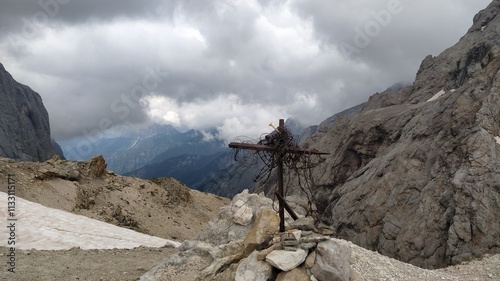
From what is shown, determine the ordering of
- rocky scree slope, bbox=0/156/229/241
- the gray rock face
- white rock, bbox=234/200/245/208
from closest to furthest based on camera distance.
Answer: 1. white rock, bbox=234/200/245/208
2. rocky scree slope, bbox=0/156/229/241
3. the gray rock face

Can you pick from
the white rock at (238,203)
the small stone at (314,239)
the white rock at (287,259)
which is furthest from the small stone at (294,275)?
the white rock at (238,203)

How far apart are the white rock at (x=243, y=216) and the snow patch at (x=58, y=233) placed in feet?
29.0

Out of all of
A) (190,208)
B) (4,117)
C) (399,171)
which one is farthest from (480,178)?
(4,117)

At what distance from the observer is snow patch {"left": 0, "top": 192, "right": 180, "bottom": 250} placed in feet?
74.0

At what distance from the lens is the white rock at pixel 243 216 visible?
20.5m

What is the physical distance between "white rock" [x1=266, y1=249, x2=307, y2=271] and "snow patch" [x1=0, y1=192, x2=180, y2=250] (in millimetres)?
16733

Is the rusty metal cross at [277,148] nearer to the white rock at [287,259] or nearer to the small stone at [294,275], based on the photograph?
the white rock at [287,259]

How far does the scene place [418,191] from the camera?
30016mm

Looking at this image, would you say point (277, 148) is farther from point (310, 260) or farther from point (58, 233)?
point (58, 233)

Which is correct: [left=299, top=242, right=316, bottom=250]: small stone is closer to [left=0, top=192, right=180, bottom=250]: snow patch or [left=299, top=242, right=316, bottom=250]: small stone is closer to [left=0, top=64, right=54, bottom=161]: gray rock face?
[left=0, top=192, right=180, bottom=250]: snow patch

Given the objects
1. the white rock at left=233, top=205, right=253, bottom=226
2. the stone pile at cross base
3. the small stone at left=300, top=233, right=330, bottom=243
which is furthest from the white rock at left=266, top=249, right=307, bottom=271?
the white rock at left=233, top=205, right=253, bottom=226

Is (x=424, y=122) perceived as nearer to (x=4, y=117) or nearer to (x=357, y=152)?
(x=357, y=152)

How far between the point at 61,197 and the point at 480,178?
4128 centimetres

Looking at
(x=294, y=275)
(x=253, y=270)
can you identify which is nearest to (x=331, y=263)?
(x=294, y=275)
